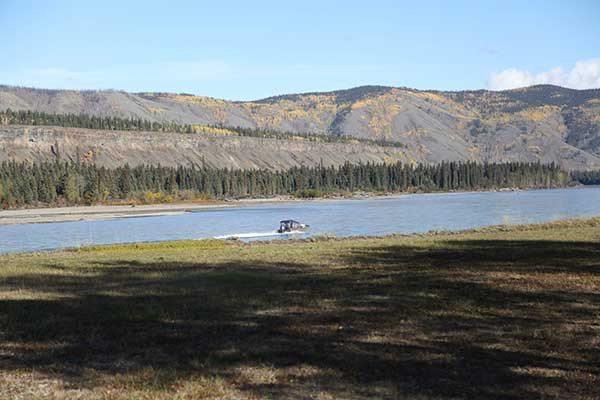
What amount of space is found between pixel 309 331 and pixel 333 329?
1.93 feet

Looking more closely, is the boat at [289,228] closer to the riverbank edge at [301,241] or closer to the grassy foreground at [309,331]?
the riverbank edge at [301,241]

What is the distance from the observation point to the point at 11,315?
1867 cm

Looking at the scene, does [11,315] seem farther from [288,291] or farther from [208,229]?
[208,229]

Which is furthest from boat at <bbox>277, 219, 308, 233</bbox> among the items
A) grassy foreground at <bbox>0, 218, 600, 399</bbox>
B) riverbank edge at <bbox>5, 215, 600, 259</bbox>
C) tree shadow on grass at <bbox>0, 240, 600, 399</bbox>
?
tree shadow on grass at <bbox>0, 240, 600, 399</bbox>

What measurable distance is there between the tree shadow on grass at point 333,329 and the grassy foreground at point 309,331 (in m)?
0.05

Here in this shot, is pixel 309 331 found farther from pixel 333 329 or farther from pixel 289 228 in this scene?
pixel 289 228

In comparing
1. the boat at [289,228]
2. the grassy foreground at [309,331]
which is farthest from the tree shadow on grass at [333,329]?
the boat at [289,228]

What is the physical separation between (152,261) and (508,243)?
19.8 m

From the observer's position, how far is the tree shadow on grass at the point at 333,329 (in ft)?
38.9

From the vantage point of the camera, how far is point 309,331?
15.7 metres

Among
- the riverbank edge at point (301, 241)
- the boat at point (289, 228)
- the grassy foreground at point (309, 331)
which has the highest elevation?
the grassy foreground at point (309, 331)

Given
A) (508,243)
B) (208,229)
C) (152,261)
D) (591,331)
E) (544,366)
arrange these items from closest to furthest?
(544,366)
(591,331)
(152,261)
(508,243)
(208,229)

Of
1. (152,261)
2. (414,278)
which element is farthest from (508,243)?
(152,261)

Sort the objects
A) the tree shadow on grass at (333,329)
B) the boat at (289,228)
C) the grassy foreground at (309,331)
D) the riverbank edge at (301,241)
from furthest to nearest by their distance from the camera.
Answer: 1. the boat at (289,228)
2. the riverbank edge at (301,241)
3. the tree shadow on grass at (333,329)
4. the grassy foreground at (309,331)
